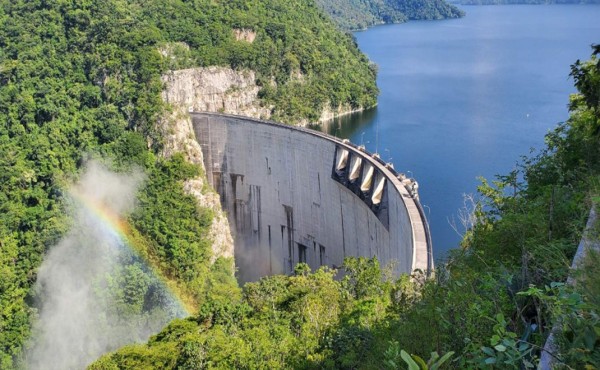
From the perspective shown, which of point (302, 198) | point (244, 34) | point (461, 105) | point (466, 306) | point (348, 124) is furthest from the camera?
point (348, 124)

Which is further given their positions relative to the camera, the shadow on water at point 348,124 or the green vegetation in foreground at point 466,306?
the shadow on water at point 348,124

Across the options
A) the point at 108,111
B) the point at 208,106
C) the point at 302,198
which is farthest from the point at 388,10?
the point at 302,198

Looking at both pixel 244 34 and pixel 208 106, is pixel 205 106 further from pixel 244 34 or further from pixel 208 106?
pixel 244 34

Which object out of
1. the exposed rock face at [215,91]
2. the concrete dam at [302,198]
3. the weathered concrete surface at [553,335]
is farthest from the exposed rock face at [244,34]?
the weathered concrete surface at [553,335]

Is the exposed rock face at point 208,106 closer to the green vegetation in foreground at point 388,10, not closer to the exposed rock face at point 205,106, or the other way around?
the exposed rock face at point 205,106

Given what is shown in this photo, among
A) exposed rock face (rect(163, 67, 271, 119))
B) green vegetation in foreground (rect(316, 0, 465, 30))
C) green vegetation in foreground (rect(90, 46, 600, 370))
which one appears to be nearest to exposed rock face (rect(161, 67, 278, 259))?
exposed rock face (rect(163, 67, 271, 119))

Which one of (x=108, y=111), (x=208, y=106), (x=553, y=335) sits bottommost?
(x=208, y=106)

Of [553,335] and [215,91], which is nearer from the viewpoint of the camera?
[553,335]

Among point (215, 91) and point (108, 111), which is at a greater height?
point (108, 111)

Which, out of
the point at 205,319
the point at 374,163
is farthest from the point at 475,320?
the point at 374,163
